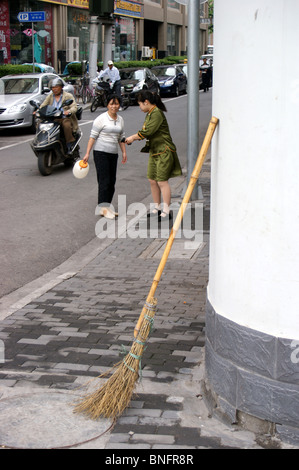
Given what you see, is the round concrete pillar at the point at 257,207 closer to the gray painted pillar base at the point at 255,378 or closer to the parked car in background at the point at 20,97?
the gray painted pillar base at the point at 255,378

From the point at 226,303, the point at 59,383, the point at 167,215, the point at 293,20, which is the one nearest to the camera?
the point at 293,20

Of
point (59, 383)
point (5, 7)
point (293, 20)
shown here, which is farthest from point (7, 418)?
point (5, 7)

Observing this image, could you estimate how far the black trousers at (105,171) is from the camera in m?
10.3

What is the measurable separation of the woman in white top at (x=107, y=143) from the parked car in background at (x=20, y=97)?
1003 cm

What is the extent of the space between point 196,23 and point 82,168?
306 cm

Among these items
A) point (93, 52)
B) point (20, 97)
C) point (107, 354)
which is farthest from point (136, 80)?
point (107, 354)

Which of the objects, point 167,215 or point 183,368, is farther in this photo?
point 167,215

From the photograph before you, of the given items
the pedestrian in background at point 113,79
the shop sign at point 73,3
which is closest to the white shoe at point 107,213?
the pedestrian in background at point 113,79

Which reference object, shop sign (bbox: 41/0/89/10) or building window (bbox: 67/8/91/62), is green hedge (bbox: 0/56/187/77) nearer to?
building window (bbox: 67/8/91/62)

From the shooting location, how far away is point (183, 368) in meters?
5.30

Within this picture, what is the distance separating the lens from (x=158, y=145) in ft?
32.7
